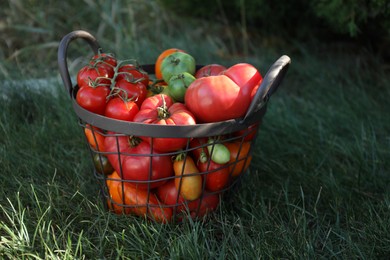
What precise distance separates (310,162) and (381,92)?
0.95m

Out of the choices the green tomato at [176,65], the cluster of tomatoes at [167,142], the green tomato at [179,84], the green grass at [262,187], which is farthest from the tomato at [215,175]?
the green tomato at [176,65]

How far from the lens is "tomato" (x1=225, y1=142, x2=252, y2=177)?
5.57ft

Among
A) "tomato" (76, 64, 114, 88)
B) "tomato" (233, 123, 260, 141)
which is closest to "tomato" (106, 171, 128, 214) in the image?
"tomato" (76, 64, 114, 88)

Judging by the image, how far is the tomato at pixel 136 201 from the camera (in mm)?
1681

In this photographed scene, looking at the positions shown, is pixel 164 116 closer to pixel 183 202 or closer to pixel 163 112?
pixel 163 112

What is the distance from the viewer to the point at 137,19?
14.5 feet

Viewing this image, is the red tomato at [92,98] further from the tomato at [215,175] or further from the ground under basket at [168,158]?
the tomato at [215,175]

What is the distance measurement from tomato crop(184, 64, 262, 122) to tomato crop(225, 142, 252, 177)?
0.14 meters

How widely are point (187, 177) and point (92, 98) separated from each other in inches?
16.2

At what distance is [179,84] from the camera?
5.62 feet

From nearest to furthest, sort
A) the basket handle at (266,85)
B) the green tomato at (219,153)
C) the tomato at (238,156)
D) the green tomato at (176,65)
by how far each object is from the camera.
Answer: the basket handle at (266,85), the green tomato at (219,153), the tomato at (238,156), the green tomato at (176,65)

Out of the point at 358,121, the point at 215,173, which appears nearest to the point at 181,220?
the point at 215,173

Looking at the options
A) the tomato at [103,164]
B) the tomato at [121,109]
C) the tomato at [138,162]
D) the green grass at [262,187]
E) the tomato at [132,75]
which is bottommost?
the green grass at [262,187]

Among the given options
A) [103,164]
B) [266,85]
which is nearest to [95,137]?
[103,164]
